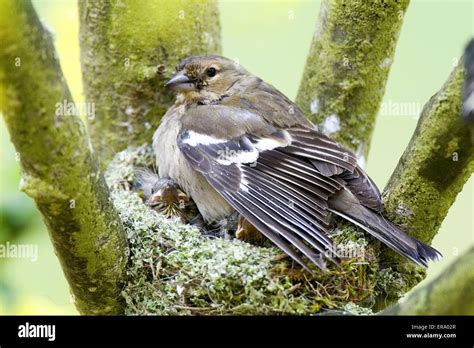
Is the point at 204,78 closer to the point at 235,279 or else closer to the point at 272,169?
the point at 272,169

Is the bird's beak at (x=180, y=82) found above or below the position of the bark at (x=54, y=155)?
above

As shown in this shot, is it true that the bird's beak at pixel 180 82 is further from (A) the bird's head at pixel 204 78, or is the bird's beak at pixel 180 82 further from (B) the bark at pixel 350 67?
(B) the bark at pixel 350 67

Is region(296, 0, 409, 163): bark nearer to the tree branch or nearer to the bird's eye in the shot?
the bird's eye

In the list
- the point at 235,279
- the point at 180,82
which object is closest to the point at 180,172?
the point at 180,82

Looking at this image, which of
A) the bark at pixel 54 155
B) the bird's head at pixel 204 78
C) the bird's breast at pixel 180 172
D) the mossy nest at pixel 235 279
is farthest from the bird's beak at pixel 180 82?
the bark at pixel 54 155

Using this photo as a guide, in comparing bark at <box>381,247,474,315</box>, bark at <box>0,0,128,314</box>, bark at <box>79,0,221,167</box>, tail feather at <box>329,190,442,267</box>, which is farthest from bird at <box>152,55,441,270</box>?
bark at <box>381,247,474,315</box>

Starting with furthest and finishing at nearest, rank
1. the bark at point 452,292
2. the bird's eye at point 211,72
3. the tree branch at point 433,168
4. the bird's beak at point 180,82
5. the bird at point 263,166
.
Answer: the bird's eye at point 211,72 → the bird's beak at point 180,82 → the bird at point 263,166 → the tree branch at point 433,168 → the bark at point 452,292

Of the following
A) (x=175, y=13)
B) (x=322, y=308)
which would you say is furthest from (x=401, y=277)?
(x=175, y=13)

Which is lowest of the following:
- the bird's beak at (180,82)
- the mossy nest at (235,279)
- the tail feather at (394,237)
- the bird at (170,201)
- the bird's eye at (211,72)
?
the mossy nest at (235,279)
